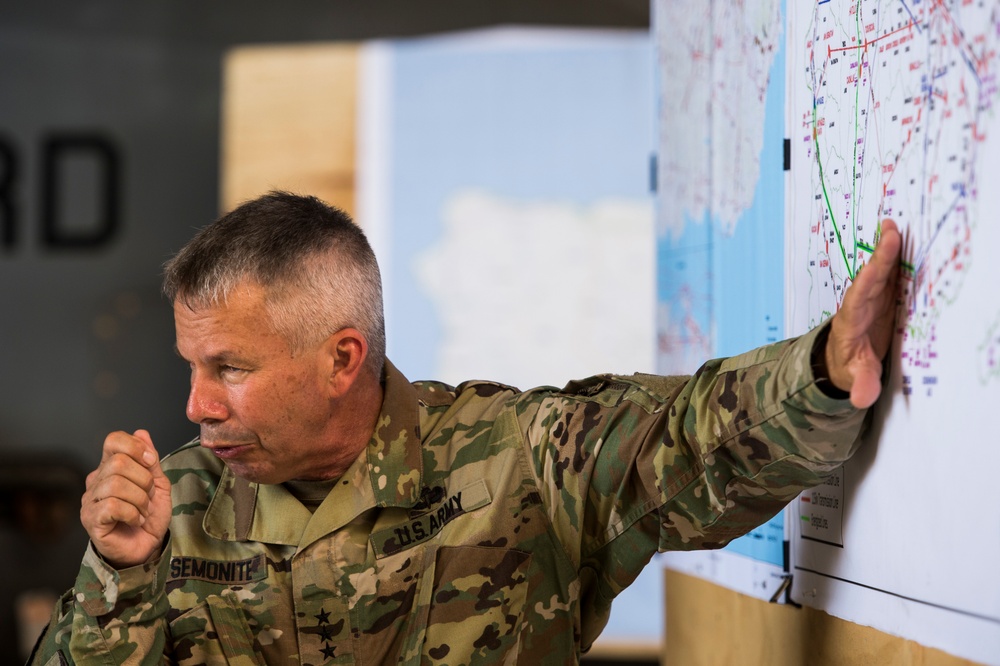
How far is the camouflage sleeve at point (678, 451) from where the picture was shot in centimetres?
114

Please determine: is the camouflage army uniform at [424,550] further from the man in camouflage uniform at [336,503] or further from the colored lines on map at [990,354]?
the colored lines on map at [990,354]

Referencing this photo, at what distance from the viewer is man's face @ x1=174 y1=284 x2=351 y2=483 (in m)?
1.44

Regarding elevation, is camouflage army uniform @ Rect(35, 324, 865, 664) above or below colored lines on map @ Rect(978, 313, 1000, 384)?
below

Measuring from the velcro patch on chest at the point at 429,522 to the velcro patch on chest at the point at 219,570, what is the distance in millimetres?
164

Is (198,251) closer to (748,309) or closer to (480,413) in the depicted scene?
(480,413)

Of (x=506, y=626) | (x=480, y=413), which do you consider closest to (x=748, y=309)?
(x=480, y=413)

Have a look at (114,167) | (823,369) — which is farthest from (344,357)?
(114,167)

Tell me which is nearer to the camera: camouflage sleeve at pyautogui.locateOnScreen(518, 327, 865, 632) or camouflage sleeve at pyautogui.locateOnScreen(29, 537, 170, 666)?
camouflage sleeve at pyautogui.locateOnScreen(518, 327, 865, 632)

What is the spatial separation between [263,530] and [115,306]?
113 inches

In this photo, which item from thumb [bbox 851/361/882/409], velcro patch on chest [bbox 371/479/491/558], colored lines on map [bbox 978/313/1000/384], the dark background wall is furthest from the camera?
the dark background wall

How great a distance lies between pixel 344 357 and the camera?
153cm

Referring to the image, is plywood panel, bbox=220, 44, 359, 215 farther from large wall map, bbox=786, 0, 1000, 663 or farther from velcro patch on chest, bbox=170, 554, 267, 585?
large wall map, bbox=786, 0, 1000, 663

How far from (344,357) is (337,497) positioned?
0.64ft

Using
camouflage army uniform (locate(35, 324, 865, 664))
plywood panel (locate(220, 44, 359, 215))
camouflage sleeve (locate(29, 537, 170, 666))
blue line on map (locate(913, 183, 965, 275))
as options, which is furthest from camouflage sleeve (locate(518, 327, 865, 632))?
plywood panel (locate(220, 44, 359, 215))
